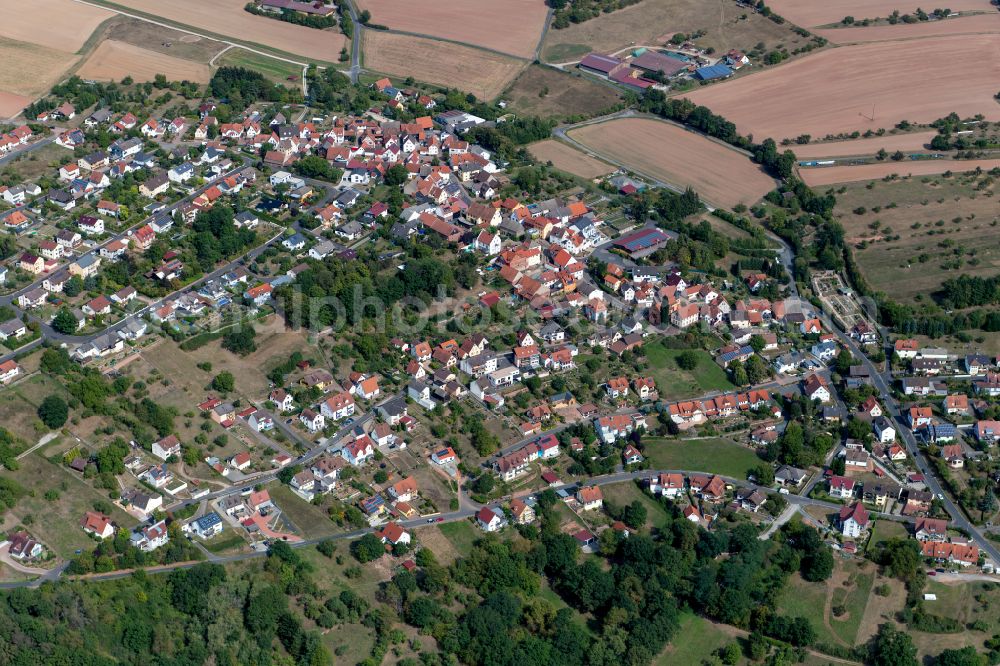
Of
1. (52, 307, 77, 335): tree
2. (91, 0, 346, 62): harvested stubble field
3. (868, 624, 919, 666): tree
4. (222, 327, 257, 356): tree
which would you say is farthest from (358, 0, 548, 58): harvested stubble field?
(868, 624, 919, 666): tree

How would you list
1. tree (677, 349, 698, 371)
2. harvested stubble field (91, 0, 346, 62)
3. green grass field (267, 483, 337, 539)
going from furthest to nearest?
harvested stubble field (91, 0, 346, 62) < tree (677, 349, 698, 371) < green grass field (267, 483, 337, 539)

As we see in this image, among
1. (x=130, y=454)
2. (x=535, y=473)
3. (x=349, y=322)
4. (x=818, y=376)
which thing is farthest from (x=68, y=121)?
(x=818, y=376)

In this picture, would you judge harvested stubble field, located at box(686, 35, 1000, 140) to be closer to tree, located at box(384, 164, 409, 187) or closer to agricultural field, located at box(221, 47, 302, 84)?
tree, located at box(384, 164, 409, 187)

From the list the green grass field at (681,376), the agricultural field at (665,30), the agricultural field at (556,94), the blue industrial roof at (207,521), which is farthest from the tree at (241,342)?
the agricultural field at (665,30)

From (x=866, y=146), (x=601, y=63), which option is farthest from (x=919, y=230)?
(x=601, y=63)

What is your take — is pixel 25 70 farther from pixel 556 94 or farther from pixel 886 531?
pixel 886 531
